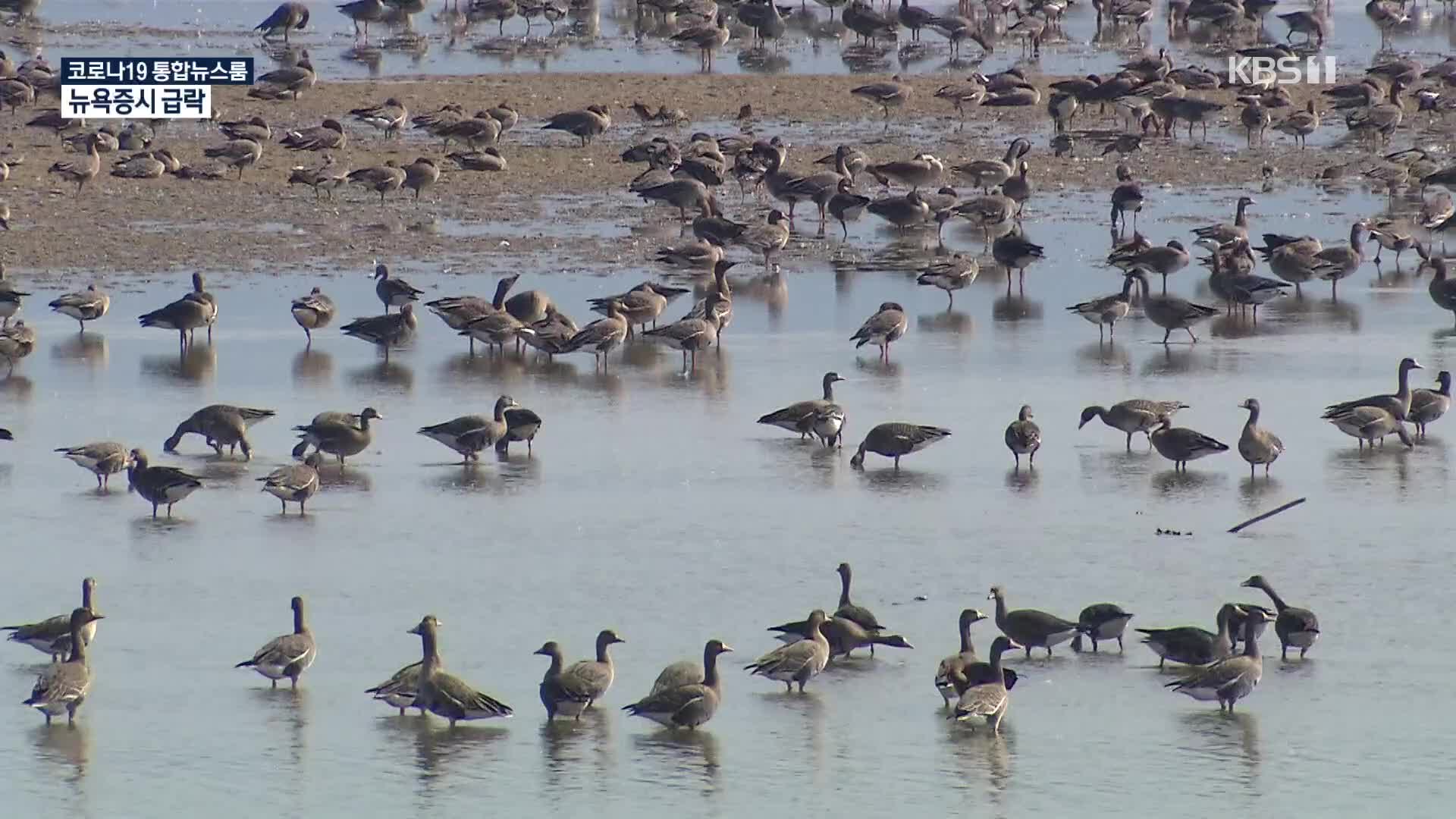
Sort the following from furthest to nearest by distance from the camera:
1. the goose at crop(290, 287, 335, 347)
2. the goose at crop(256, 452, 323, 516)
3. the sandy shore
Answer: the sandy shore < the goose at crop(290, 287, 335, 347) < the goose at crop(256, 452, 323, 516)

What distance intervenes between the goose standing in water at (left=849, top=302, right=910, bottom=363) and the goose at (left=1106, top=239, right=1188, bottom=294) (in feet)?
13.7

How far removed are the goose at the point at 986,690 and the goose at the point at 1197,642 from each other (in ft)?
3.13

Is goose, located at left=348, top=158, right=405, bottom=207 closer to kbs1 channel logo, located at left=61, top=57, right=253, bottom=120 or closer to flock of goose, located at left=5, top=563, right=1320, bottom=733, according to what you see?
kbs1 channel logo, located at left=61, top=57, right=253, bottom=120

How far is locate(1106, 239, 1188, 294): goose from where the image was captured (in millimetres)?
24516

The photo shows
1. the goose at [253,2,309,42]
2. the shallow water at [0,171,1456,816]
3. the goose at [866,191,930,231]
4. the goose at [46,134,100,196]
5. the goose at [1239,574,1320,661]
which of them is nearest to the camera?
the shallow water at [0,171,1456,816]

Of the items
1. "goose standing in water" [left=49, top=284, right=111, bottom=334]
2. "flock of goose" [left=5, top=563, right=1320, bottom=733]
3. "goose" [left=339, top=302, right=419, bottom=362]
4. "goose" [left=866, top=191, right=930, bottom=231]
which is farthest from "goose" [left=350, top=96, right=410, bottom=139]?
"flock of goose" [left=5, top=563, right=1320, bottom=733]

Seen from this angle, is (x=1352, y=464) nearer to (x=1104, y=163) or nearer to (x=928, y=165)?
(x=928, y=165)

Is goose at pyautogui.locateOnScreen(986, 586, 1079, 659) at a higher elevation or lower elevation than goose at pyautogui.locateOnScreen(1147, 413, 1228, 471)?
lower

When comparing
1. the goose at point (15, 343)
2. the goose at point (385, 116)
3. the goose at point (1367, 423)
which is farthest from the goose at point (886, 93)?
the goose at point (1367, 423)

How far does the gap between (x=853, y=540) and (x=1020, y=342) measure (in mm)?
7218

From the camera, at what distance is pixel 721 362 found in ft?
69.5

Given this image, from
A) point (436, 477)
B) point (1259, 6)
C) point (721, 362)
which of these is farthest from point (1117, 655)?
point (1259, 6)

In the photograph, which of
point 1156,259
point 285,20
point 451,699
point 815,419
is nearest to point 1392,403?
point 815,419

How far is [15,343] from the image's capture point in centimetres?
2030
